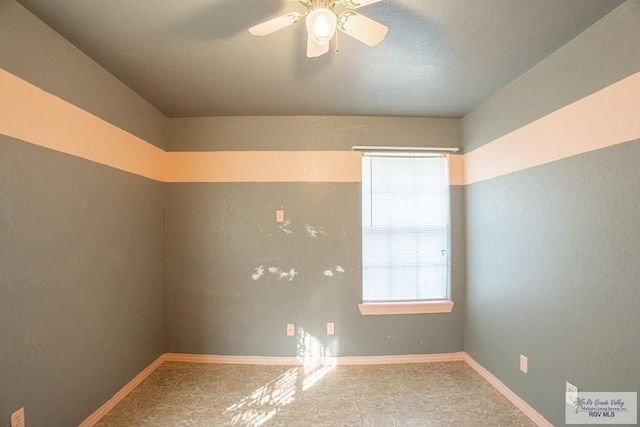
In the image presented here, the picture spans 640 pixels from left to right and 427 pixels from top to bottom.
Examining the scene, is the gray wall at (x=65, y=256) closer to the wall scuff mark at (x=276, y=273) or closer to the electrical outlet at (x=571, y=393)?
the wall scuff mark at (x=276, y=273)

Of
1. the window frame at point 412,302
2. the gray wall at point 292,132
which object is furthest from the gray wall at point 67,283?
the window frame at point 412,302

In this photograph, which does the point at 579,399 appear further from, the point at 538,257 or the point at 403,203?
the point at 403,203

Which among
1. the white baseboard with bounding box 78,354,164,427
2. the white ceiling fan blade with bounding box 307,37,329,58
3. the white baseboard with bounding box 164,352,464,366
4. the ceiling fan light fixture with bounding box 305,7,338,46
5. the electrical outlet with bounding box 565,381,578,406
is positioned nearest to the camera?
the ceiling fan light fixture with bounding box 305,7,338,46

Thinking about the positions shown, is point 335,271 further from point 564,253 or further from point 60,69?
point 60,69

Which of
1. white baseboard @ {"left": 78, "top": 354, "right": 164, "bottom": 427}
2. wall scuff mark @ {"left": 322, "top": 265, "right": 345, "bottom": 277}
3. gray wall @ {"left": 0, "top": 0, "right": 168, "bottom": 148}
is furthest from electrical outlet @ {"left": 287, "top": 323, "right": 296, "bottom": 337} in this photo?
gray wall @ {"left": 0, "top": 0, "right": 168, "bottom": 148}

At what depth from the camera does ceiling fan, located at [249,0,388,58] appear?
111 cm

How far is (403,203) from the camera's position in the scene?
9.38 feet

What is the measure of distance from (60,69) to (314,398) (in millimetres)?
2754

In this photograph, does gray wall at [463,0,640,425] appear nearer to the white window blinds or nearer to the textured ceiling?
the textured ceiling

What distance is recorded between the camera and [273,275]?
109 inches

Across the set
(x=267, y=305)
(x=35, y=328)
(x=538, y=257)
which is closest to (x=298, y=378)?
(x=267, y=305)

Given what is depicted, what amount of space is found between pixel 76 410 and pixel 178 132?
2.31 metres

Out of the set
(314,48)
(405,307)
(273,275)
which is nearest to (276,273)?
(273,275)

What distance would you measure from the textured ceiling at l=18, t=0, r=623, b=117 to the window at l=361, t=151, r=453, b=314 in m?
0.60
